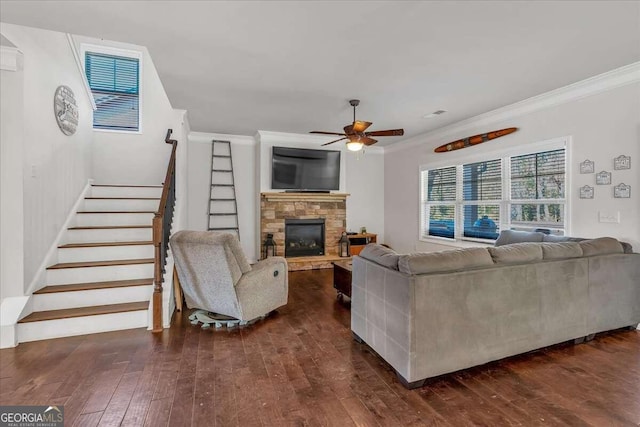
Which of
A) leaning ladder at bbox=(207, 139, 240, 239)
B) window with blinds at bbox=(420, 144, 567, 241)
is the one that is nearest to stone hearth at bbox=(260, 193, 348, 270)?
leaning ladder at bbox=(207, 139, 240, 239)

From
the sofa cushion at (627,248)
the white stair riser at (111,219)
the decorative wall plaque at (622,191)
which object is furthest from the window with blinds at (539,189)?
the white stair riser at (111,219)

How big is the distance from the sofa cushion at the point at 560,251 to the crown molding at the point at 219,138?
524cm

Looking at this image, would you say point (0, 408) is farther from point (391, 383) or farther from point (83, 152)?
point (83, 152)

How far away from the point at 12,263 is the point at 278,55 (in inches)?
118

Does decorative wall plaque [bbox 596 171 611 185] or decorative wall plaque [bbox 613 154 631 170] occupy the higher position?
decorative wall plaque [bbox 613 154 631 170]

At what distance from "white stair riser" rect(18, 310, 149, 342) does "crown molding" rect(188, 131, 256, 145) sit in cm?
381

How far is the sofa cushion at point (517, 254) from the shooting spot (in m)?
2.32

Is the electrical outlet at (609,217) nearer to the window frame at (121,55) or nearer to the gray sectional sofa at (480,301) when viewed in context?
the gray sectional sofa at (480,301)

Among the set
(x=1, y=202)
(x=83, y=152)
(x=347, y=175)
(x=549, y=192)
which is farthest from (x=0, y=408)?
(x=347, y=175)

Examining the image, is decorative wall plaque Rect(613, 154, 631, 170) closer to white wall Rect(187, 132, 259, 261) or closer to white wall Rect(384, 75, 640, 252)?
white wall Rect(384, 75, 640, 252)

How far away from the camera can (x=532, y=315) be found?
2398 millimetres

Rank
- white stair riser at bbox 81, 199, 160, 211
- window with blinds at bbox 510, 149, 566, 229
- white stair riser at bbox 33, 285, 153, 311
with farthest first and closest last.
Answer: white stair riser at bbox 81, 199, 160, 211
window with blinds at bbox 510, 149, 566, 229
white stair riser at bbox 33, 285, 153, 311

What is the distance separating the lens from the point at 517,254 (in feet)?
7.82

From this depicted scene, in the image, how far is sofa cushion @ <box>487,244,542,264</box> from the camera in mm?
2316
